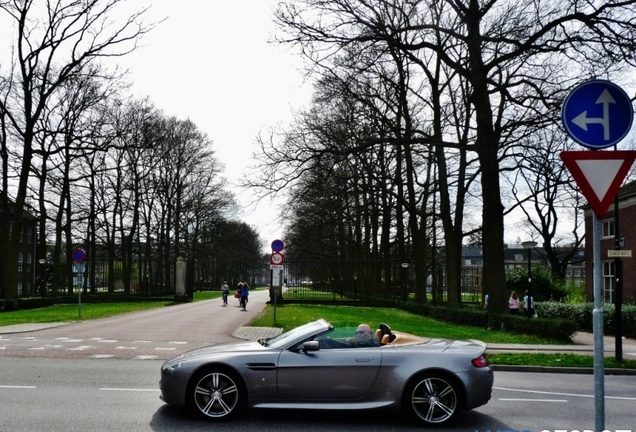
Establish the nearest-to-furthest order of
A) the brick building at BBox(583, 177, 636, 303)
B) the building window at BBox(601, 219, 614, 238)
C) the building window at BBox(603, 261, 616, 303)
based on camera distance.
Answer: the brick building at BBox(583, 177, 636, 303) < the building window at BBox(603, 261, 616, 303) < the building window at BBox(601, 219, 614, 238)

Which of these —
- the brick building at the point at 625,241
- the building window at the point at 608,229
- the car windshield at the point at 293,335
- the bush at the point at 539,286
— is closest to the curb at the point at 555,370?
the car windshield at the point at 293,335

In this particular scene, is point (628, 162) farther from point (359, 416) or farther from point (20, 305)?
point (20, 305)

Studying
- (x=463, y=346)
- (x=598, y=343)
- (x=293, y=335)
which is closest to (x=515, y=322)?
(x=463, y=346)

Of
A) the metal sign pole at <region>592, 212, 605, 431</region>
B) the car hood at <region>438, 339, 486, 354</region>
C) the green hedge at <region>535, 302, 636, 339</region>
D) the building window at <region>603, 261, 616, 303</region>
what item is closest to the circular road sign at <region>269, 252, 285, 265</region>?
the green hedge at <region>535, 302, 636, 339</region>

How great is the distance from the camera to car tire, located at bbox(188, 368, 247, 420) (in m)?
7.80

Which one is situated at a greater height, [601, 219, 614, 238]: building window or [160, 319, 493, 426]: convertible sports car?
[601, 219, 614, 238]: building window

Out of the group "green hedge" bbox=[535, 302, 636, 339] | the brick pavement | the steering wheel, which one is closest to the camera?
the steering wheel

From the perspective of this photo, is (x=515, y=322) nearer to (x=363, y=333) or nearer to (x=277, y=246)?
(x=277, y=246)

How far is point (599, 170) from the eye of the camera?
4641mm

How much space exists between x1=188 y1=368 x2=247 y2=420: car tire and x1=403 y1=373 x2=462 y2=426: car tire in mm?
2011

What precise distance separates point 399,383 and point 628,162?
4121 mm

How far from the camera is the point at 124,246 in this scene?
171 feet

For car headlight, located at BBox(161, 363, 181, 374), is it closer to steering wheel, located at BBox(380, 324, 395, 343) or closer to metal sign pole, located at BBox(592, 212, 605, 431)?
steering wheel, located at BBox(380, 324, 395, 343)

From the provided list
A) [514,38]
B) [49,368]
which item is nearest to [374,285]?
[514,38]
